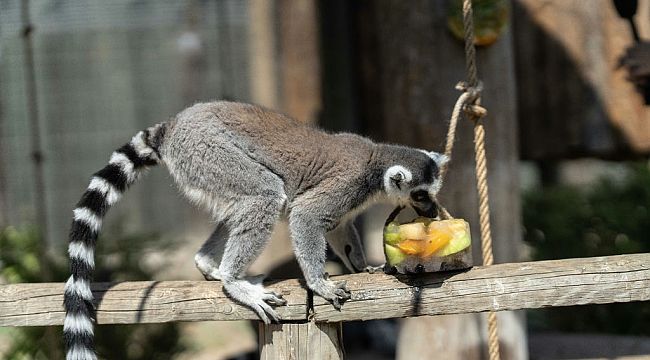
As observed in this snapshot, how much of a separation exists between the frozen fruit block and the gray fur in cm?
40

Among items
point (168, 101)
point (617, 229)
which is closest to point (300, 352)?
point (617, 229)

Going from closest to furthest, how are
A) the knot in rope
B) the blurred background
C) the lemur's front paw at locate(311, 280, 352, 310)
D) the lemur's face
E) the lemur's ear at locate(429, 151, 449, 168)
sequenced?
the lemur's front paw at locate(311, 280, 352, 310)
the knot in rope
the lemur's face
the lemur's ear at locate(429, 151, 449, 168)
the blurred background

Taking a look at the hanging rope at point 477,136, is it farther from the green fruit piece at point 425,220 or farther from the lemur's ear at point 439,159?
the lemur's ear at point 439,159

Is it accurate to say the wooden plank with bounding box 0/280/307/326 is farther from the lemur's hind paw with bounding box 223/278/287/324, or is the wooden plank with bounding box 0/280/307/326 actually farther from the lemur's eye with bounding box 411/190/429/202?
the lemur's eye with bounding box 411/190/429/202

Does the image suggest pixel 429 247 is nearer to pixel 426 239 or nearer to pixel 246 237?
pixel 426 239

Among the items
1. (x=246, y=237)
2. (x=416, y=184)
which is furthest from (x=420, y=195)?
(x=246, y=237)

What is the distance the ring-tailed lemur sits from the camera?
3.69 metres

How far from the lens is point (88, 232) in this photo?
3.58m

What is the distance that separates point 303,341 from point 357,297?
0.92 feet

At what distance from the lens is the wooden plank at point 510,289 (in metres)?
3.33

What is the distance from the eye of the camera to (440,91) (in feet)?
15.4

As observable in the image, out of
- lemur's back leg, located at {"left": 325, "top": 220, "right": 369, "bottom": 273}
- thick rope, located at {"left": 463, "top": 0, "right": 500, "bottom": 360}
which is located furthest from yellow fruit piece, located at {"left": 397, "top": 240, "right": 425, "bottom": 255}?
lemur's back leg, located at {"left": 325, "top": 220, "right": 369, "bottom": 273}

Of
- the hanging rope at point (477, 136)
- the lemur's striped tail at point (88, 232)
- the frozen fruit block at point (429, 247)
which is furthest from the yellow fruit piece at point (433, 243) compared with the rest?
the lemur's striped tail at point (88, 232)

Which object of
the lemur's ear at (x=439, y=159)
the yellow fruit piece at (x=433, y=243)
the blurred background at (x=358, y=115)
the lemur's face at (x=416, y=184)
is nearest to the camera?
the yellow fruit piece at (x=433, y=243)
